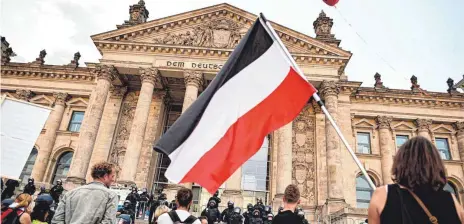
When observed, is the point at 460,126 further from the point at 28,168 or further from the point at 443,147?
the point at 28,168

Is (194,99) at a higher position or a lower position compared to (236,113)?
higher

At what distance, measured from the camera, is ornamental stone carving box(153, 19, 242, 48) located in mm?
24641

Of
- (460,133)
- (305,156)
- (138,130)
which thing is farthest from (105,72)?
(460,133)

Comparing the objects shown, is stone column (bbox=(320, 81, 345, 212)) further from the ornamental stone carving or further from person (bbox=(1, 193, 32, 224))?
person (bbox=(1, 193, 32, 224))

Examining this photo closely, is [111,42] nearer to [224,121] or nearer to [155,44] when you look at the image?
[155,44]

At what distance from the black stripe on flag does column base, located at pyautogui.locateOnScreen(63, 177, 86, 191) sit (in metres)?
17.4

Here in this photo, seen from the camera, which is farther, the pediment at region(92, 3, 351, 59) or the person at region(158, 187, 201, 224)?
the pediment at region(92, 3, 351, 59)

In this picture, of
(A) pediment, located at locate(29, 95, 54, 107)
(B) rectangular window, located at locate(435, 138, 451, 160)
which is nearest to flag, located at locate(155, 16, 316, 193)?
(B) rectangular window, located at locate(435, 138, 451, 160)

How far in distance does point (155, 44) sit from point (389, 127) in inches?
723

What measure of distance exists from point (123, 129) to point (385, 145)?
19299 mm

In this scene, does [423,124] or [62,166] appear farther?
[62,166]

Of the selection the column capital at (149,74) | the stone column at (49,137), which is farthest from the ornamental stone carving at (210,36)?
the stone column at (49,137)

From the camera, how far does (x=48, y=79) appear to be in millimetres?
28906

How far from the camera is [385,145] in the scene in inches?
1023
